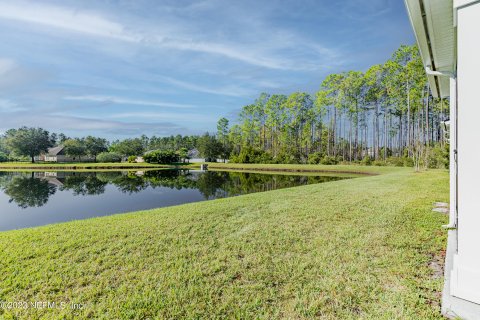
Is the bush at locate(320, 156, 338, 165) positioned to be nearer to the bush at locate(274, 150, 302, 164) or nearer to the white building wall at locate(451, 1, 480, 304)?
the bush at locate(274, 150, 302, 164)

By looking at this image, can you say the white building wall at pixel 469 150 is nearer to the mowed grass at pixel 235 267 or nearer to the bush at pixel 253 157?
the mowed grass at pixel 235 267

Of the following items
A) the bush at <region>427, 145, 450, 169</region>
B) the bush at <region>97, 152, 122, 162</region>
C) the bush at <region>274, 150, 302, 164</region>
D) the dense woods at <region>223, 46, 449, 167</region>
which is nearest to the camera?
the bush at <region>427, 145, 450, 169</region>

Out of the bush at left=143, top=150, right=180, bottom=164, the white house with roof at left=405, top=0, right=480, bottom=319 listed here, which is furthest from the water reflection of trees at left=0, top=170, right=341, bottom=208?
the bush at left=143, top=150, right=180, bottom=164

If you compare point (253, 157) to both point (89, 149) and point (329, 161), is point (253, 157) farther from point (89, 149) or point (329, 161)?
point (89, 149)

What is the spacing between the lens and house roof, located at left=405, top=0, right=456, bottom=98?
90.5 inches

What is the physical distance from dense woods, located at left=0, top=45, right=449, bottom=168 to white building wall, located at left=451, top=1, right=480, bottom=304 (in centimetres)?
1519

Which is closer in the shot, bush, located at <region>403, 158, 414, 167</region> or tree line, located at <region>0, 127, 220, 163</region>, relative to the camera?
bush, located at <region>403, 158, 414, 167</region>

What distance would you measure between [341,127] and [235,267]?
108ft

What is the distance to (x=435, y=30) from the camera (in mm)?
2629

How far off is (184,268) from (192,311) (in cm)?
77

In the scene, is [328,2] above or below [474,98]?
above

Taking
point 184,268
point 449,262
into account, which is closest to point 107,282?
point 184,268

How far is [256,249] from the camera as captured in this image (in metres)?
3.34

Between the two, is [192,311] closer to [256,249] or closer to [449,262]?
[256,249]
